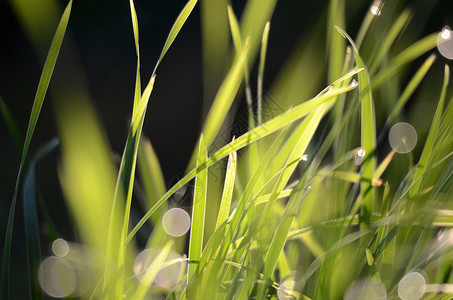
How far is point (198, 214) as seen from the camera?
376 mm

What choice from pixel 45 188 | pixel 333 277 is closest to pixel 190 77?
pixel 45 188

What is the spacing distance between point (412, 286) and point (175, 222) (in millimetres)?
218

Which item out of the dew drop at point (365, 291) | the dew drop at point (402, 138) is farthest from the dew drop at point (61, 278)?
the dew drop at point (402, 138)

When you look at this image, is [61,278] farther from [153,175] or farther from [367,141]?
[367,141]

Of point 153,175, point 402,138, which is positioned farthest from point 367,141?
point 153,175

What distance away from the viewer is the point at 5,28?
1.64 m

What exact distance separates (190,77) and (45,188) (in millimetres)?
516

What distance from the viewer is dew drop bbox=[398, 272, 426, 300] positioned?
1.21 feet

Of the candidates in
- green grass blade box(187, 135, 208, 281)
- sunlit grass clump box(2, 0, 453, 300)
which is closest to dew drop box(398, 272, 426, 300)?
sunlit grass clump box(2, 0, 453, 300)

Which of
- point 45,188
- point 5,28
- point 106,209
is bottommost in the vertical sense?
point 45,188

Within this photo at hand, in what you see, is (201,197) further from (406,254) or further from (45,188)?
(45,188)

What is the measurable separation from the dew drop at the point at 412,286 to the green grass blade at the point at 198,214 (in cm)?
14

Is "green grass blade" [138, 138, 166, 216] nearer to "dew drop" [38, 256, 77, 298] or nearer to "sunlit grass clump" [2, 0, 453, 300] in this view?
"sunlit grass clump" [2, 0, 453, 300]

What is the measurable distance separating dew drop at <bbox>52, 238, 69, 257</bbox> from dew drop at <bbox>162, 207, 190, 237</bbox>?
0.09 metres
